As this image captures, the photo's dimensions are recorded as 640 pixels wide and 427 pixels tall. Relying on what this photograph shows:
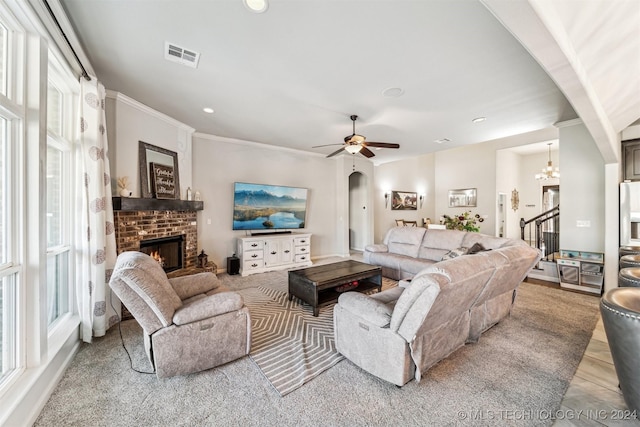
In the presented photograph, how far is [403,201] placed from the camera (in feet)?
28.2

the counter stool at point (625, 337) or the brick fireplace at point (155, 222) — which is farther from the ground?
the brick fireplace at point (155, 222)

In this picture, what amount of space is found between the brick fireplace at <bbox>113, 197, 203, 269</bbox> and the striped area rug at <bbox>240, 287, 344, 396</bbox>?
1.68 meters

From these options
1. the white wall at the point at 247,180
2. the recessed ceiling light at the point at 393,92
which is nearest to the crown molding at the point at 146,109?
the white wall at the point at 247,180

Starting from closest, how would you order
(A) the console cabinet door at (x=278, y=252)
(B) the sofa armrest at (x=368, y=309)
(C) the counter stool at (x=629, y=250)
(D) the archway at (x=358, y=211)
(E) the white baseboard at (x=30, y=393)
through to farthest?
(E) the white baseboard at (x=30, y=393)
(B) the sofa armrest at (x=368, y=309)
(C) the counter stool at (x=629, y=250)
(A) the console cabinet door at (x=278, y=252)
(D) the archway at (x=358, y=211)

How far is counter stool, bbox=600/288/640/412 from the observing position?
4.57ft

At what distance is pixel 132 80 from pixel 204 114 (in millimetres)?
1051

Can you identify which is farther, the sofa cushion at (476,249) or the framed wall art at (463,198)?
the framed wall art at (463,198)

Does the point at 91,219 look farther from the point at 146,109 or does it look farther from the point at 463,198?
the point at 463,198

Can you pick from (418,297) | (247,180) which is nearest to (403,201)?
(247,180)

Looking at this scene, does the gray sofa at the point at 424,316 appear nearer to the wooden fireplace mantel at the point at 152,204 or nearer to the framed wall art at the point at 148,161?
the wooden fireplace mantel at the point at 152,204

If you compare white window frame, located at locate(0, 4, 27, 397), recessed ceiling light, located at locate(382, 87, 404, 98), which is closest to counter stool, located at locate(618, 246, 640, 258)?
recessed ceiling light, located at locate(382, 87, 404, 98)

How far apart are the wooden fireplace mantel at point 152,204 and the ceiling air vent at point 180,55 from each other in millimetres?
1772

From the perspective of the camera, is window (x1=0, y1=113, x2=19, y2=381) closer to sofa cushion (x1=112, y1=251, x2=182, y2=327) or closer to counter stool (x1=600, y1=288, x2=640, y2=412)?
sofa cushion (x1=112, y1=251, x2=182, y2=327)

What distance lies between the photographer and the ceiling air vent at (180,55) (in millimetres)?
2273
